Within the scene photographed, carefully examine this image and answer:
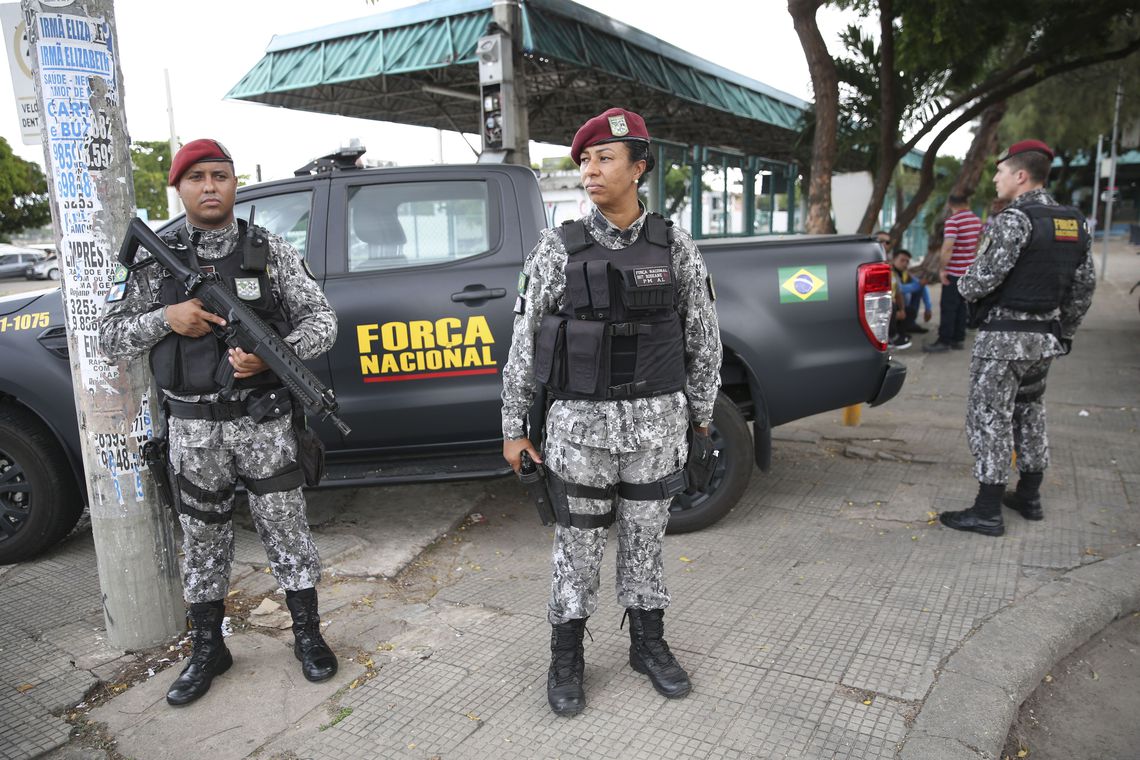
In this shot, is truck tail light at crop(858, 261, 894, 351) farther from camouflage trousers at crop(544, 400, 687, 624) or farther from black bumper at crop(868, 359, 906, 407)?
camouflage trousers at crop(544, 400, 687, 624)

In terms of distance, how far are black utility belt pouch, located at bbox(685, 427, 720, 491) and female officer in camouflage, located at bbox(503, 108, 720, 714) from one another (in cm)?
6

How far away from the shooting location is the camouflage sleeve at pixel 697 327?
262 cm

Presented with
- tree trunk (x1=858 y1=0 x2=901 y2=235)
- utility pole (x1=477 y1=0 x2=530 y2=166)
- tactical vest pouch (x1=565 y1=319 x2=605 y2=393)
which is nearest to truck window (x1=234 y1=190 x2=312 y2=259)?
tactical vest pouch (x1=565 y1=319 x2=605 y2=393)

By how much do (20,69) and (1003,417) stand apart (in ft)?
17.3

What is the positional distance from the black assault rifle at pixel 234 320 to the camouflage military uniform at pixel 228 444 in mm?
120

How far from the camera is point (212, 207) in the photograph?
8.68 ft

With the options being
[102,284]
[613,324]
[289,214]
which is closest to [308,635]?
[102,284]

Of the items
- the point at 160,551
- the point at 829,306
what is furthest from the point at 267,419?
the point at 829,306

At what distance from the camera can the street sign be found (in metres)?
3.91

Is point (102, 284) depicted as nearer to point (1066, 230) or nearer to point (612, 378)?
point (612, 378)

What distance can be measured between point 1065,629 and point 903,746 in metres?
1.09

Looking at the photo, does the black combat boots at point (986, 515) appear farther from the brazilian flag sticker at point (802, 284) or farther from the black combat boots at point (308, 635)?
the black combat boots at point (308, 635)

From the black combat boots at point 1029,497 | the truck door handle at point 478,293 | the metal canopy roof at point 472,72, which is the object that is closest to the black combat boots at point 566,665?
the truck door handle at point 478,293

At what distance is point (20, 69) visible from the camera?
4.19 meters
